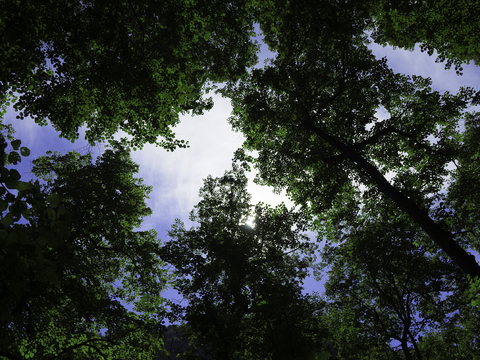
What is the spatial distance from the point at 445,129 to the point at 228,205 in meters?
11.1

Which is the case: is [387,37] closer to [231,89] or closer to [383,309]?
[231,89]

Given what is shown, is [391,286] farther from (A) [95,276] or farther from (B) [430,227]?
(A) [95,276]

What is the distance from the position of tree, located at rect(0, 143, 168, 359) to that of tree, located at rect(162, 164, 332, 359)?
3.61m

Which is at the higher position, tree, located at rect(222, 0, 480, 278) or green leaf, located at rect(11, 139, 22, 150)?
tree, located at rect(222, 0, 480, 278)

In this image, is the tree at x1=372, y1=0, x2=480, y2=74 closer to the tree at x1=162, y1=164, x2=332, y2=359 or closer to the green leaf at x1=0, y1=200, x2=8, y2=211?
the tree at x1=162, y1=164, x2=332, y2=359

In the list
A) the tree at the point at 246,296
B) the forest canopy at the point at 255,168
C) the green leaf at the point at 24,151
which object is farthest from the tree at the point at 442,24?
the green leaf at the point at 24,151

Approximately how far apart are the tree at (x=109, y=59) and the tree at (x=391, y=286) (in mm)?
10035

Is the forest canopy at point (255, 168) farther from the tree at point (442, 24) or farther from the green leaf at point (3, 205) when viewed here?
the green leaf at point (3, 205)

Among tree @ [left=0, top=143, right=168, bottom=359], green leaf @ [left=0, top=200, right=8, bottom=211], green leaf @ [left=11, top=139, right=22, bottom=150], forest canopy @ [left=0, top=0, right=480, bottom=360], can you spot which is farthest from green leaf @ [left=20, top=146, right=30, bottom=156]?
tree @ [left=0, top=143, right=168, bottom=359]

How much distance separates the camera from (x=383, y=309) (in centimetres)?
1390

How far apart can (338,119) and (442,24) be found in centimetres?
491

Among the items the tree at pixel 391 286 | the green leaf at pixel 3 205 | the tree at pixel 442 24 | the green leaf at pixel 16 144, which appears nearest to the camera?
the green leaf at pixel 3 205

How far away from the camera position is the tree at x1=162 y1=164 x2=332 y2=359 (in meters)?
5.03

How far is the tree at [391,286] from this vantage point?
420 inches
